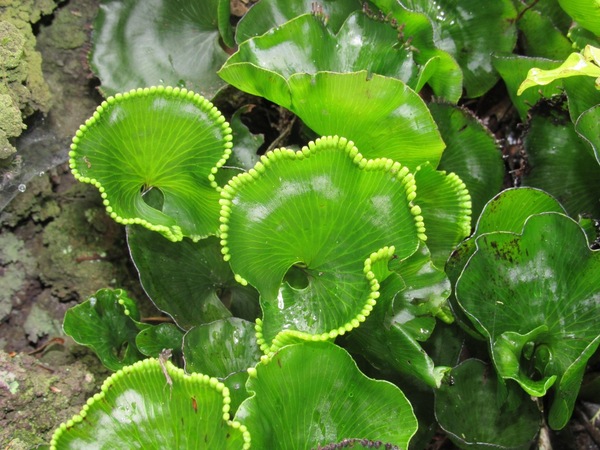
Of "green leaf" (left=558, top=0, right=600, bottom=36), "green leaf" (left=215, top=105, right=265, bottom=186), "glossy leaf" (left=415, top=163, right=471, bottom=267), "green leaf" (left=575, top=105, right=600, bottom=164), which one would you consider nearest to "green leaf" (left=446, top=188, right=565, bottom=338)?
"glossy leaf" (left=415, top=163, right=471, bottom=267)

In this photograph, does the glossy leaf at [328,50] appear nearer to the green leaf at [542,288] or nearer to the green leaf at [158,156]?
the green leaf at [158,156]

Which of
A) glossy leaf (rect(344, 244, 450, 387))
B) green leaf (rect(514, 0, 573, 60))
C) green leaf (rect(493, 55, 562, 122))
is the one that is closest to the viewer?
glossy leaf (rect(344, 244, 450, 387))

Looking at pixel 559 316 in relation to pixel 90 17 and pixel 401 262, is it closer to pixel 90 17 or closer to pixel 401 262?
pixel 401 262

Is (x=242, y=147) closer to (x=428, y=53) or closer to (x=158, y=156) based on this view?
(x=158, y=156)

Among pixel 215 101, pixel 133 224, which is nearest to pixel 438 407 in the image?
pixel 133 224

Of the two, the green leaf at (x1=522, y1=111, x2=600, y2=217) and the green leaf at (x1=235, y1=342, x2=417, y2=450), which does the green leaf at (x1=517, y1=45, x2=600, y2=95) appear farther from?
the green leaf at (x1=235, y1=342, x2=417, y2=450)

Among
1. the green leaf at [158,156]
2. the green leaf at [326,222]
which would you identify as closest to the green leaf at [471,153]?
the green leaf at [326,222]
